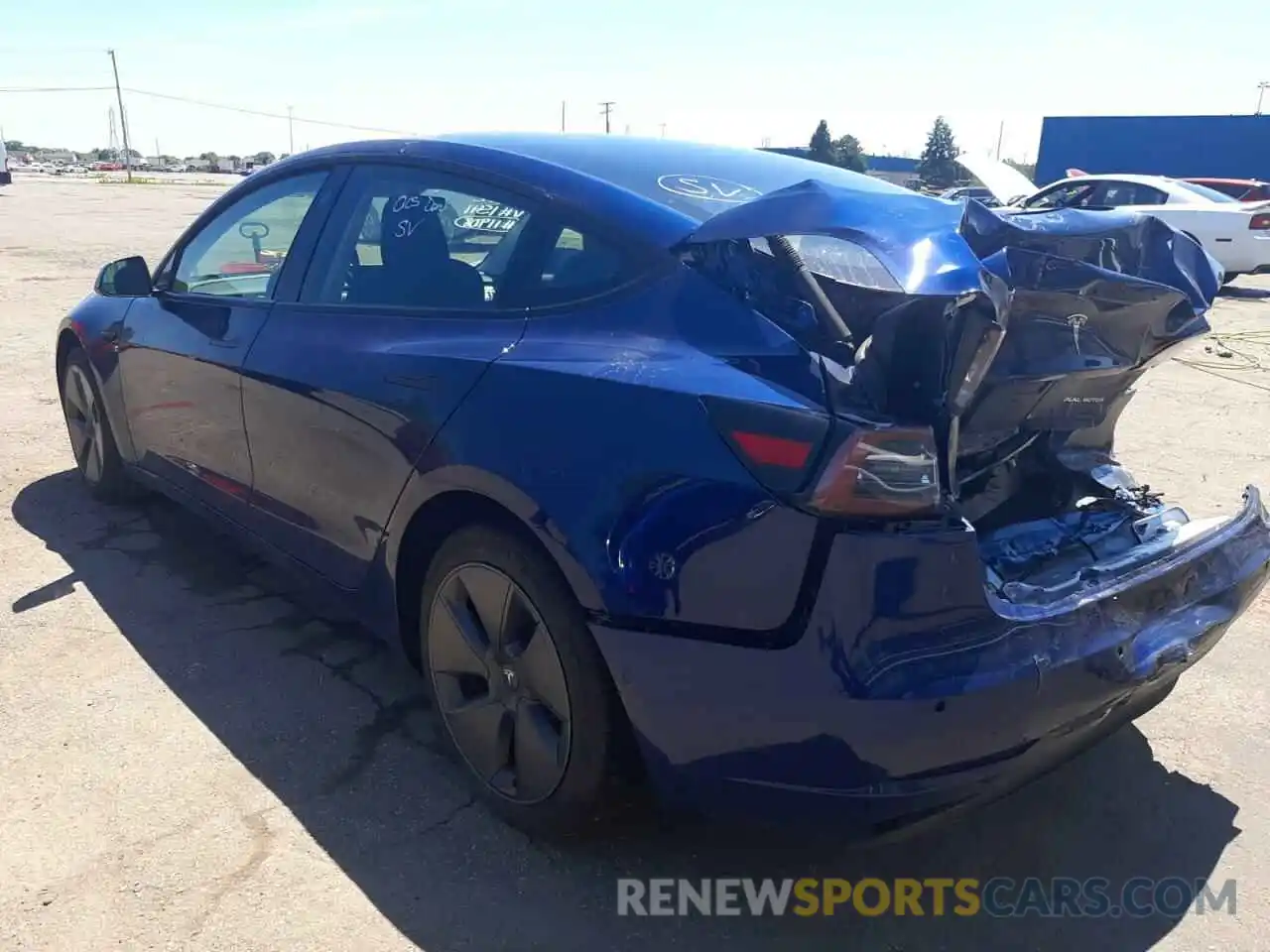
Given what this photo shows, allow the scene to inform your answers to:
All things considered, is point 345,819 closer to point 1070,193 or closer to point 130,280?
point 130,280

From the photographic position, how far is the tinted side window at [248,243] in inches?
132

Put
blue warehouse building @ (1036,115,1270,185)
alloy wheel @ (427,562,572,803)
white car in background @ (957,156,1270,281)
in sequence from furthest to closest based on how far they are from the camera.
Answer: blue warehouse building @ (1036,115,1270,185), white car in background @ (957,156,1270,281), alloy wheel @ (427,562,572,803)

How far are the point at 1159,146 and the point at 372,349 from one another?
4356 cm

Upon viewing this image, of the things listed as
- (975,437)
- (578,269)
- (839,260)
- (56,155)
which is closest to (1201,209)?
(975,437)

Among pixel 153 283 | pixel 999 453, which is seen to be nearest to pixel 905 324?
pixel 999 453

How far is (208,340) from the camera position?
139 inches

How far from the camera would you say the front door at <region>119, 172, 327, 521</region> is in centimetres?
338

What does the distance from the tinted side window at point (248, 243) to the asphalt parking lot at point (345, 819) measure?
3.76 feet

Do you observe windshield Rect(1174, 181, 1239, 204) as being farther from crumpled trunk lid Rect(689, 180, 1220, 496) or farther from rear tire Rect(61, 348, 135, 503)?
rear tire Rect(61, 348, 135, 503)

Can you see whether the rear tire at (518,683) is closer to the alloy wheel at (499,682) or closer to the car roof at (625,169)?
the alloy wheel at (499,682)

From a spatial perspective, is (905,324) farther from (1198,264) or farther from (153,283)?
(153,283)

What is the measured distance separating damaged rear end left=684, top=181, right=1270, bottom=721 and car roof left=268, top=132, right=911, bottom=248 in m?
0.25

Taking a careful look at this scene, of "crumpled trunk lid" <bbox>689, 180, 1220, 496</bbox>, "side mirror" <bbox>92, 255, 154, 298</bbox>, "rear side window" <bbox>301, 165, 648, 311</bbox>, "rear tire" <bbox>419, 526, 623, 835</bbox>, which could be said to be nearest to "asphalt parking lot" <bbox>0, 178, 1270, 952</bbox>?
"rear tire" <bbox>419, 526, 623, 835</bbox>

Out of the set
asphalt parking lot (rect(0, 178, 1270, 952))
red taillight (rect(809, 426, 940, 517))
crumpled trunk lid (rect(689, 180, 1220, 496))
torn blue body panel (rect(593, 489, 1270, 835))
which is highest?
crumpled trunk lid (rect(689, 180, 1220, 496))
